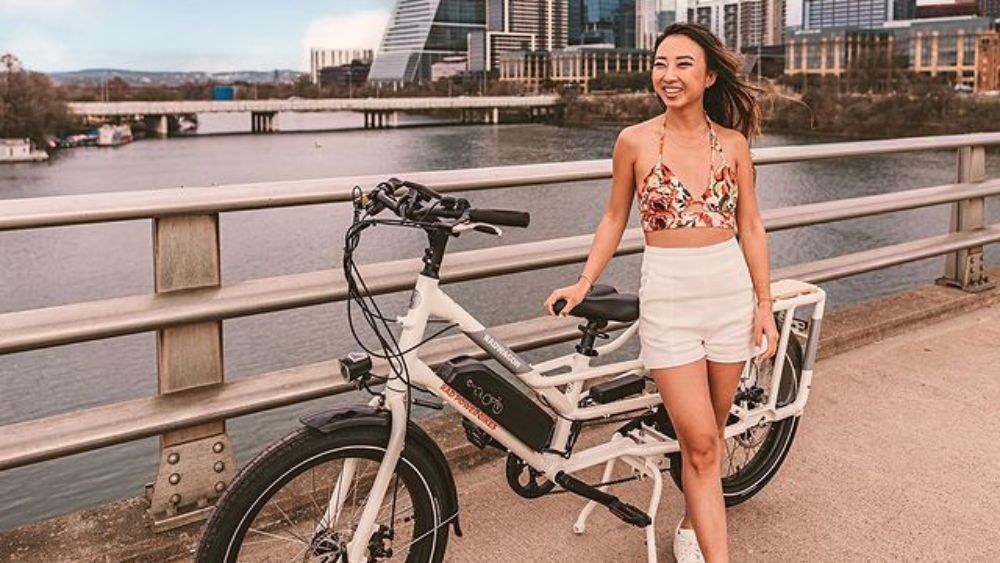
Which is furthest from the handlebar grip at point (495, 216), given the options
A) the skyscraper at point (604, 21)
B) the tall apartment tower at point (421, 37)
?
the skyscraper at point (604, 21)

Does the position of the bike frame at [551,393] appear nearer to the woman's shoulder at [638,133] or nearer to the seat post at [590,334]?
the seat post at [590,334]

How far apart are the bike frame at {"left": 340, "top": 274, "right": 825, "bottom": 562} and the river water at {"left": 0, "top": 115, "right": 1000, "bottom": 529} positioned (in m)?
1.24

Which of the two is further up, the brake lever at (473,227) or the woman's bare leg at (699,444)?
the brake lever at (473,227)

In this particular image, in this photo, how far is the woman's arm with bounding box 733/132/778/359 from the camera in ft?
7.45

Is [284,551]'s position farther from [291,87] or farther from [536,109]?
[291,87]

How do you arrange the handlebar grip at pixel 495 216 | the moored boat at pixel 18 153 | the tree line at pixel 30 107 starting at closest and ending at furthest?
the handlebar grip at pixel 495 216 < the moored boat at pixel 18 153 < the tree line at pixel 30 107

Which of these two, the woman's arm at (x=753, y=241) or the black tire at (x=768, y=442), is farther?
the black tire at (x=768, y=442)

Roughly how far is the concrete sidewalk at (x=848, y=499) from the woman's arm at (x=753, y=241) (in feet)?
2.29

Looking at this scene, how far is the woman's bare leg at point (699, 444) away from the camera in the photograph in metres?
2.20

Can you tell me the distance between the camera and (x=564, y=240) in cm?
338

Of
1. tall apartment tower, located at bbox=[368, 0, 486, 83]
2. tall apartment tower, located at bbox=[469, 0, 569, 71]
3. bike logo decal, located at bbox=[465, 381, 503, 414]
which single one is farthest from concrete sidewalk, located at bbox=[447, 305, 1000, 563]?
tall apartment tower, located at bbox=[469, 0, 569, 71]

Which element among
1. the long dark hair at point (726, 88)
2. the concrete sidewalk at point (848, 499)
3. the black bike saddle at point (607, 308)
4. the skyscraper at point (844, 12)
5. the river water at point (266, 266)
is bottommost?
the river water at point (266, 266)

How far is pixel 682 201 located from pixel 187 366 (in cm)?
137

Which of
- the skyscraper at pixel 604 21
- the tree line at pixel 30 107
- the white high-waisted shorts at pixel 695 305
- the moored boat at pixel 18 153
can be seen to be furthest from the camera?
the skyscraper at pixel 604 21
